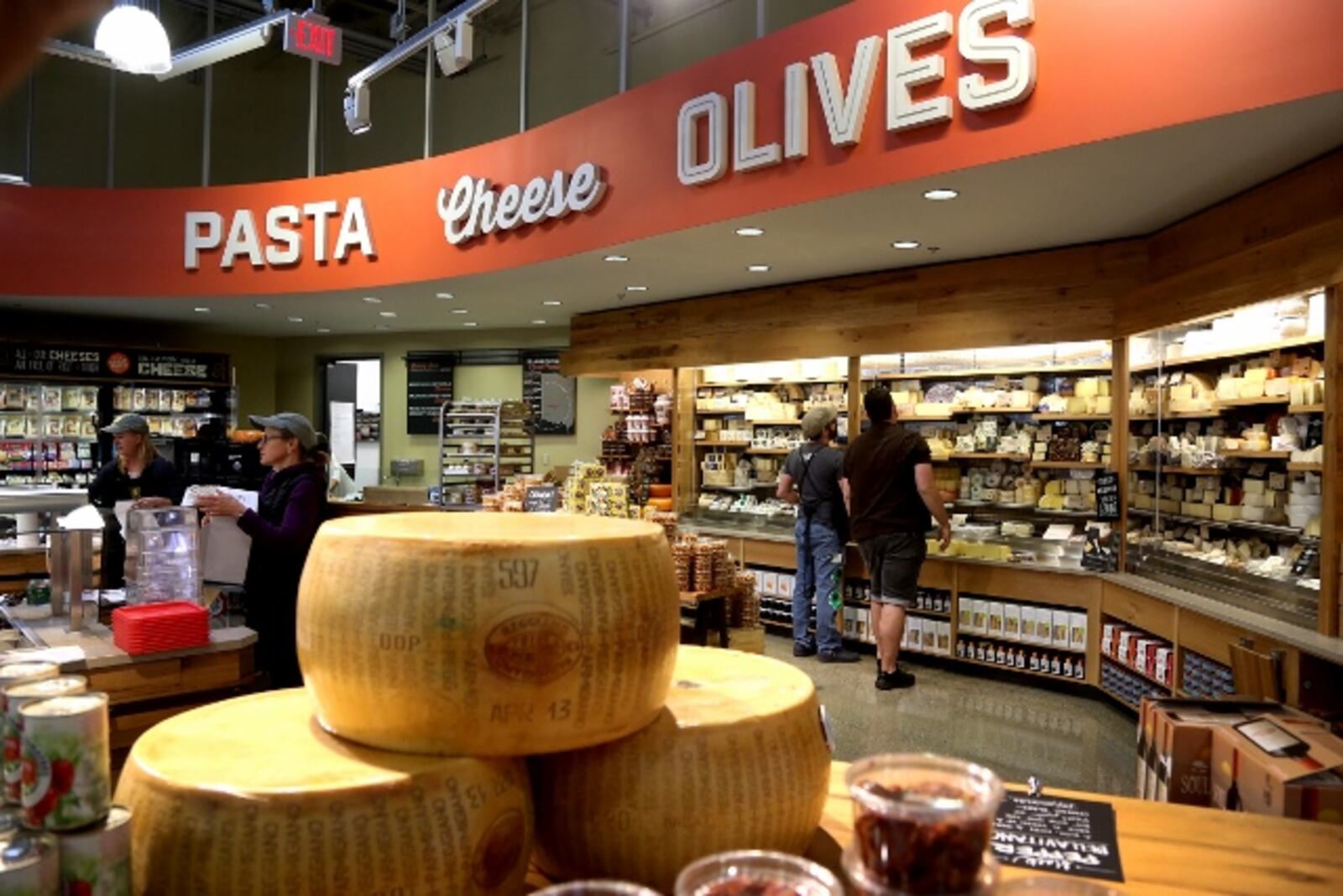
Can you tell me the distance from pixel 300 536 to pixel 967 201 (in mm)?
3567

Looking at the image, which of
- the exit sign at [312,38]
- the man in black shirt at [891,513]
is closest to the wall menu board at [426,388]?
the exit sign at [312,38]

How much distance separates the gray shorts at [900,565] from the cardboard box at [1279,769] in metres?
3.51

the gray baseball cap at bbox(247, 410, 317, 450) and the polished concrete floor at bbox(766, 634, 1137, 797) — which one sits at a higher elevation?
the gray baseball cap at bbox(247, 410, 317, 450)

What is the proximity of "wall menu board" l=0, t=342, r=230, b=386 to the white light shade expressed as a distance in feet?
19.9

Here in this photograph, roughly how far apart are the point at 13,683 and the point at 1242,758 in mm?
2398

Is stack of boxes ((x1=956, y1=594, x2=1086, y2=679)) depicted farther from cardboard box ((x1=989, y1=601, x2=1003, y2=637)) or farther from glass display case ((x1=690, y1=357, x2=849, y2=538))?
glass display case ((x1=690, y1=357, x2=849, y2=538))

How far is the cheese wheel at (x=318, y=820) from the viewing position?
3.38ft

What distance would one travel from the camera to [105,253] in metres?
8.58

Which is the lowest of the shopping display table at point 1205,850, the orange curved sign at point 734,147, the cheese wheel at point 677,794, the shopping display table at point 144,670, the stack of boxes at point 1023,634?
the stack of boxes at point 1023,634

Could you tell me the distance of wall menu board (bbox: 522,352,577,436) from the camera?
10.9 meters

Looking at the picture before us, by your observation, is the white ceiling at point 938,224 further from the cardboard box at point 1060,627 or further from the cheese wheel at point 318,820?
the cheese wheel at point 318,820

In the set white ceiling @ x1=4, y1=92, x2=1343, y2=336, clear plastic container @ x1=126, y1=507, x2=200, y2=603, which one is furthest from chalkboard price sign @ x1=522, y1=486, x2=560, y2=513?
clear plastic container @ x1=126, y1=507, x2=200, y2=603

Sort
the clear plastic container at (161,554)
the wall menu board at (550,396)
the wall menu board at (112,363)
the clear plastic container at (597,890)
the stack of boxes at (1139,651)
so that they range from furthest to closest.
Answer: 1. the wall menu board at (550,396)
2. the wall menu board at (112,363)
3. the stack of boxes at (1139,651)
4. the clear plastic container at (161,554)
5. the clear plastic container at (597,890)

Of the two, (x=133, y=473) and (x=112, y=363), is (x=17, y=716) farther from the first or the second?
(x=112, y=363)
